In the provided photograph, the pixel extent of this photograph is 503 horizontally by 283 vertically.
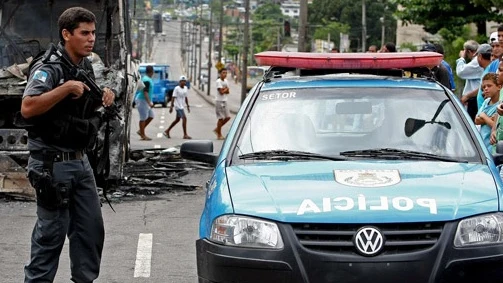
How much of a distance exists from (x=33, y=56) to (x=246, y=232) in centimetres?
895

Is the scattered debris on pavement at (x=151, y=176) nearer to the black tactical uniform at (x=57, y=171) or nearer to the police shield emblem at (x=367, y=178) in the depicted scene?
the black tactical uniform at (x=57, y=171)

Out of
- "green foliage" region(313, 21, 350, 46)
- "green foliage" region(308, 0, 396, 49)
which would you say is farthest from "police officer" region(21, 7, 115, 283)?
"green foliage" region(313, 21, 350, 46)

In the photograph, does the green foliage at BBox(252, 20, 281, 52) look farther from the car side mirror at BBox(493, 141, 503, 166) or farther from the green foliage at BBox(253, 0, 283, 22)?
the car side mirror at BBox(493, 141, 503, 166)

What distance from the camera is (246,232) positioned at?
5.76 metres

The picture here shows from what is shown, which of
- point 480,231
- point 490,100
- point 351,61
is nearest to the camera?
point 480,231

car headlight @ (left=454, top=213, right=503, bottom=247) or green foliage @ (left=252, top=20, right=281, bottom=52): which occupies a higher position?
car headlight @ (left=454, top=213, right=503, bottom=247)

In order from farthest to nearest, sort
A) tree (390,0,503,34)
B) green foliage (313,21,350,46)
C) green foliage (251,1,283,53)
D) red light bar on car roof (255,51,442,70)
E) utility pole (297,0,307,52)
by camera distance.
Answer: green foliage (251,1,283,53), green foliage (313,21,350,46), utility pole (297,0,307,52), tree (390,0,503,34), red light bar on car roof (255,51,442,70)

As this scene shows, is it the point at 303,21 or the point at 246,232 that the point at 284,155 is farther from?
the point at 303,21

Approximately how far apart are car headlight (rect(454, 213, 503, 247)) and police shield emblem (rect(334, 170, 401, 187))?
0.49 metres

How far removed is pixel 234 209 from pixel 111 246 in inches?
168

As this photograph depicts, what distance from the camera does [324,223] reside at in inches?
220

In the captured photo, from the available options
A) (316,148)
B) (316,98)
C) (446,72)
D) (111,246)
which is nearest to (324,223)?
(316,148)

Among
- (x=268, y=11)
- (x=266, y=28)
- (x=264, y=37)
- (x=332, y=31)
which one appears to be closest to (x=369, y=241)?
(x=332, y=31)

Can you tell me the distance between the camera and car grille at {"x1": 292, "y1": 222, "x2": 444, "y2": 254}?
556 cm
